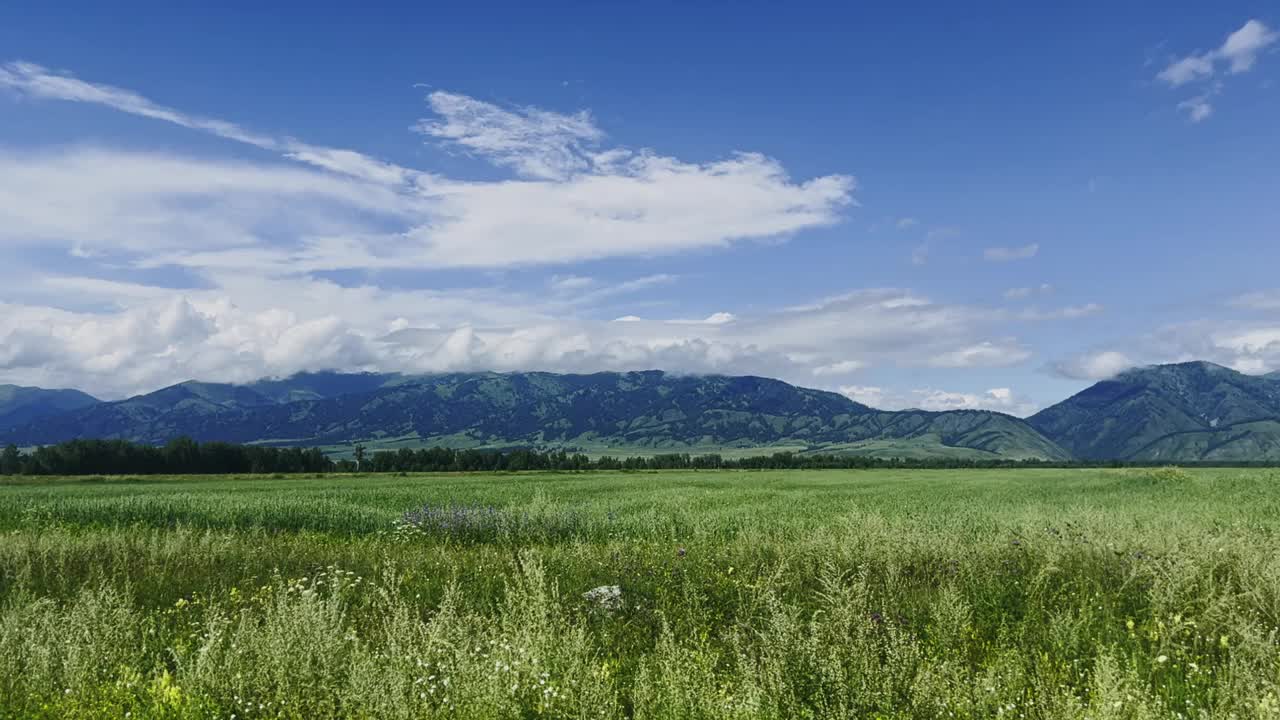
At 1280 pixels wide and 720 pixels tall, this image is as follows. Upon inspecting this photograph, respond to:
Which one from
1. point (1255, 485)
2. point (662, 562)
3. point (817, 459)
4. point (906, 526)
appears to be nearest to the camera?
point (662, 562)

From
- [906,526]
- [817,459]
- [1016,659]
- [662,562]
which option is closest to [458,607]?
[662,562]

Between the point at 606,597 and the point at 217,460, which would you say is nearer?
the point at 606,597

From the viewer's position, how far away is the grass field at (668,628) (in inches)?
257

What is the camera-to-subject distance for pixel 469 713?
5988mm

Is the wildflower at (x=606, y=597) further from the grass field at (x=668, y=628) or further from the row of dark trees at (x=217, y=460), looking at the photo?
the row of dark trees at (x=217, y=460)

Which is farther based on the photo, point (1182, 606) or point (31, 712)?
point (1182, 606)

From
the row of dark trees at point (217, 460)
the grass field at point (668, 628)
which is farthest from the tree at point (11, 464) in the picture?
the grass field at point (668, 628)

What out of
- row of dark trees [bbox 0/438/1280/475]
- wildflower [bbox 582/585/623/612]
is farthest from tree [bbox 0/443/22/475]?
wildflower [bbox 582/585/623/612]

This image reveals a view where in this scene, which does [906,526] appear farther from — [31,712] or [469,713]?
[31,712]

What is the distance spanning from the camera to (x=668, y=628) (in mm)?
7504

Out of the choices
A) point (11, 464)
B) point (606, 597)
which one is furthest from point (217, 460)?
point (606, 597)

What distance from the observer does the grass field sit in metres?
6.54

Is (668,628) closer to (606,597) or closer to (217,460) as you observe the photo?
(606,597)

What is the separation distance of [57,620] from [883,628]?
36.2 feet
